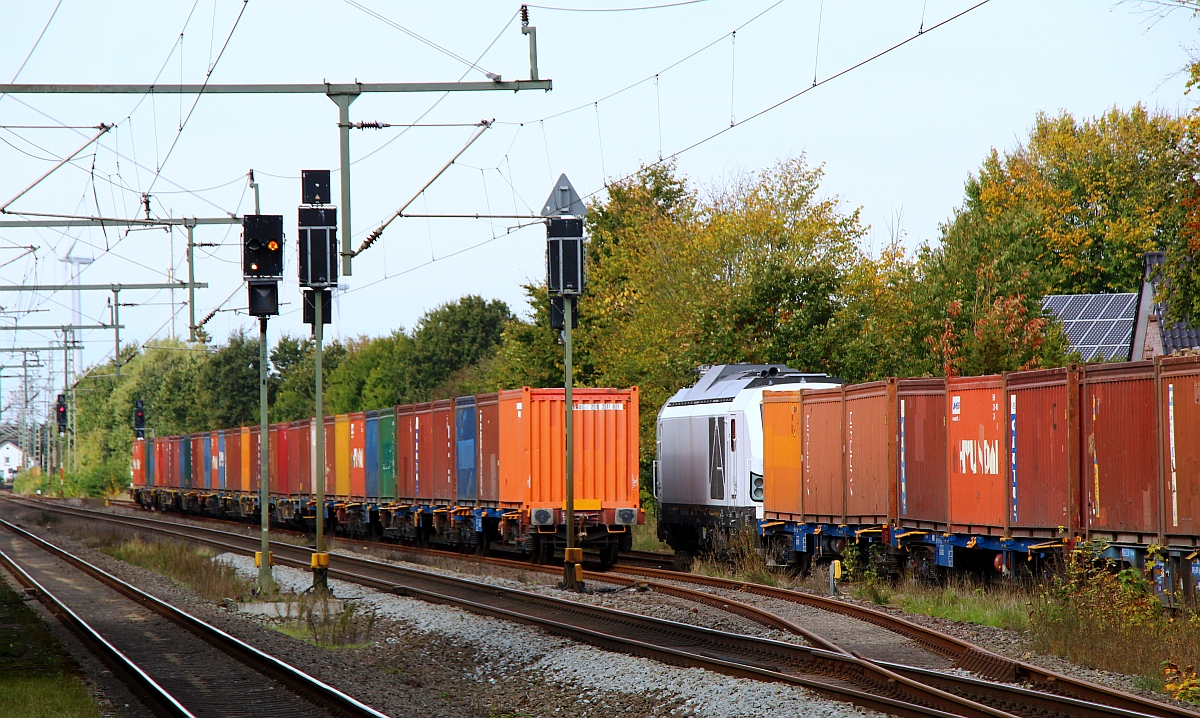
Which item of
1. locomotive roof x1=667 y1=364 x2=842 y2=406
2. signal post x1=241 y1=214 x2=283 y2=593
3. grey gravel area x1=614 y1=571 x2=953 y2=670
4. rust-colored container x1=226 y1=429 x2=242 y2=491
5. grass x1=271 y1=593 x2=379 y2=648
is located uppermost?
signal post x1=241 y1=214 x2=283 y2=593

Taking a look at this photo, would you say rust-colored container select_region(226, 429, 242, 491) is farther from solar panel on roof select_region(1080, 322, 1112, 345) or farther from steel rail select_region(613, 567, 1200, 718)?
steel rail select_region(613, 567, 1200, 718)

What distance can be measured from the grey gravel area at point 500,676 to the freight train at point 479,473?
467 cm

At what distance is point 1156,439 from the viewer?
47.0 feet

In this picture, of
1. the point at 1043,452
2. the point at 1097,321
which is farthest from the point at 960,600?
the point at 1097,321

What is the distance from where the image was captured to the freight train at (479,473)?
82.0 feet

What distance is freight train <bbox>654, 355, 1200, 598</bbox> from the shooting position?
14.2m

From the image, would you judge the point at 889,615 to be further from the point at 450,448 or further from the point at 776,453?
the point at 450,448

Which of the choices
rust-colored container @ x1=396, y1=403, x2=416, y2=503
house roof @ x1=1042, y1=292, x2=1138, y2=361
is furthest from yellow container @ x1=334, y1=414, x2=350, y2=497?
house roof @ x1=1042, y1=292, x2=1138, y2=361

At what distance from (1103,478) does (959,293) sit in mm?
22505

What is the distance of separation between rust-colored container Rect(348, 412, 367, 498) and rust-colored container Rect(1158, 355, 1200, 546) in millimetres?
25550

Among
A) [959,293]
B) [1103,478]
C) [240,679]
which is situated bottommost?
[240,679]

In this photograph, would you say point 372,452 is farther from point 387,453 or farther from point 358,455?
point 387,453

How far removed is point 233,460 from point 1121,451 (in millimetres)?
40914

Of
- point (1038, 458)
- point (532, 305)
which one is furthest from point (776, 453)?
point (532, 305)
